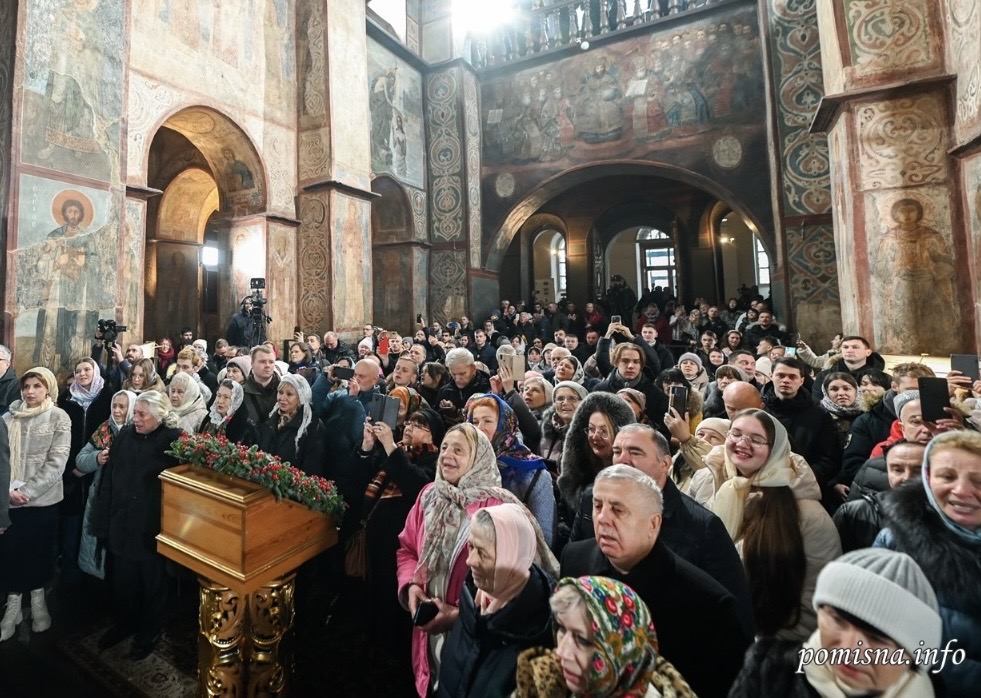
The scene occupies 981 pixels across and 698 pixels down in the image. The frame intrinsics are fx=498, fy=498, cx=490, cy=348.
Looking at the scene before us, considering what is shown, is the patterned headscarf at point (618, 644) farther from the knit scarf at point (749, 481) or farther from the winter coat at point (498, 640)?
the knit scarf at point (749, 481)

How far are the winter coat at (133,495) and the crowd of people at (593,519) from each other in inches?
0.6

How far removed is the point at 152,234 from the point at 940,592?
45.8ft

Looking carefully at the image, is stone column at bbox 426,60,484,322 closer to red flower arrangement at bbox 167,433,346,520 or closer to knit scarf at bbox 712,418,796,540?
red flower arrangement at bbox 167,433,346,520

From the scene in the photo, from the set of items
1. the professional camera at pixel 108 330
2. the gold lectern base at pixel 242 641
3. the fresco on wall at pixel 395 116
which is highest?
the fresco on wall at pixel 395 116

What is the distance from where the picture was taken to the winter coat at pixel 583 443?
94.0 inches

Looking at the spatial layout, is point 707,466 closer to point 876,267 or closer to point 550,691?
point 550,691

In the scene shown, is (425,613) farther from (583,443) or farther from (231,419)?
(231,419)

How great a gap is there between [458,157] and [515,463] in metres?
11.5

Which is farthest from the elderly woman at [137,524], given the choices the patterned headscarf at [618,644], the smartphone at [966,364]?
the smartphone at [966,364]

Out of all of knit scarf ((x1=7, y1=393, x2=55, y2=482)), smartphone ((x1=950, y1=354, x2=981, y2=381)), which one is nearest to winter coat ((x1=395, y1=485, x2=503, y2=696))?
smartphone ((x1=950, y1=354, x2=981, y2=381))

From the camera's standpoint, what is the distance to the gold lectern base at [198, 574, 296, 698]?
2.36m

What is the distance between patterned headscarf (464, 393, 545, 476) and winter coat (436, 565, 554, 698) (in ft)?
2.79

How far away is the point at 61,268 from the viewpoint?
589 cm

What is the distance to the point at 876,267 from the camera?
5387 millimetres
